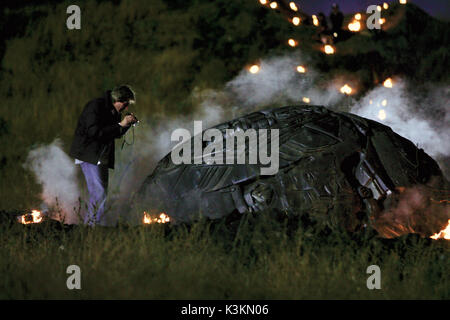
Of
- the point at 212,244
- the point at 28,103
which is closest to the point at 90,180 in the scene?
the point at 212,244

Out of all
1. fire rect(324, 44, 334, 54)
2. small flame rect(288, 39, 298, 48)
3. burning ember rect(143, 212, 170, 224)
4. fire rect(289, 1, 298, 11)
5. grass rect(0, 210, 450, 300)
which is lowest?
grass rect(0, 210, 450, 300)

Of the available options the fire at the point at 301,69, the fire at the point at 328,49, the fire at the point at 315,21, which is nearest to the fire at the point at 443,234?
the fire at the point at 301,69

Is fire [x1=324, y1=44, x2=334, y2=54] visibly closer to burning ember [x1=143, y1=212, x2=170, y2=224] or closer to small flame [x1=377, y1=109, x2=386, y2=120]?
small flame [x1=377, y1=109, x2=386, y2=120]

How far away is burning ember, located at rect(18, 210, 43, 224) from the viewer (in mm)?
6059

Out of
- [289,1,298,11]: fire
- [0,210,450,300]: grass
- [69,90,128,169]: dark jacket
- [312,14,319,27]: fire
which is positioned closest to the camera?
[0,210,450,300]: grass

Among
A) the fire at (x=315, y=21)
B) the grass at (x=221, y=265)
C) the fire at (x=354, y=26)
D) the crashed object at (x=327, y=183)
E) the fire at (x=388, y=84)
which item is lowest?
the grass at (x=221, y=265)

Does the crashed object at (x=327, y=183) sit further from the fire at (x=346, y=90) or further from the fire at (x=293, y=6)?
the fire at (x=293, y=6)

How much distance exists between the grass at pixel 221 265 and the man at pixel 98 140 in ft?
3.61

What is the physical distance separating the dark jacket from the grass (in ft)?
3.82

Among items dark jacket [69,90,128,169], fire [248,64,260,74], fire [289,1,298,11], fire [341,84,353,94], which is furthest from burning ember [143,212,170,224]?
fire [289,1,298,11]

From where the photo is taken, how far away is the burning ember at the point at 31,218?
19.9ft

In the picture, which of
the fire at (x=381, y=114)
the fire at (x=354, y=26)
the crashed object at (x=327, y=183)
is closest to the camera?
the crashed object at (x=327, y=183)
